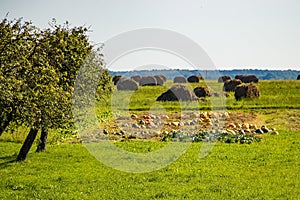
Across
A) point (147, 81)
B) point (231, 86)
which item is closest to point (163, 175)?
point (231, 86)

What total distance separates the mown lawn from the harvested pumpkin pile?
168 inches

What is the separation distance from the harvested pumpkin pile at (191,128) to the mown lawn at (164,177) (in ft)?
14.0

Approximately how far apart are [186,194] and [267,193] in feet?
7.19

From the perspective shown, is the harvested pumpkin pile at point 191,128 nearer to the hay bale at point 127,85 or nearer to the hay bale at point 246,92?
the hay bale at point 246,92

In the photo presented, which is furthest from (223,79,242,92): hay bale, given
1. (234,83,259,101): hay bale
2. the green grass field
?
the green grass field

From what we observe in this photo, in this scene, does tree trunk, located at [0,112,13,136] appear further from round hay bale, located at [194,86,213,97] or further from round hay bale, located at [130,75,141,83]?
round hay bale, located at [130,75,141,83]

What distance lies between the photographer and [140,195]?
12.6 metres

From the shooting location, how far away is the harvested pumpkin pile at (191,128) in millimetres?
24266

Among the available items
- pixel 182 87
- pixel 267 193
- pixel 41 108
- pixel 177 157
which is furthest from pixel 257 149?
pixel 182 87

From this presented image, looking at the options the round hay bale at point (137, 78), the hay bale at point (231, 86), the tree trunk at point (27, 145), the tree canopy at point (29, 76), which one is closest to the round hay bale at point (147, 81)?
the round hay bale at point (137, 78)

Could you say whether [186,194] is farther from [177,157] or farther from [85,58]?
[85,58]

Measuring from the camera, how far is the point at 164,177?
14.8 metres

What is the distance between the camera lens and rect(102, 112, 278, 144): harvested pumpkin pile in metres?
24.3

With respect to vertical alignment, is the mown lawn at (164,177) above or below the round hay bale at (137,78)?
below
